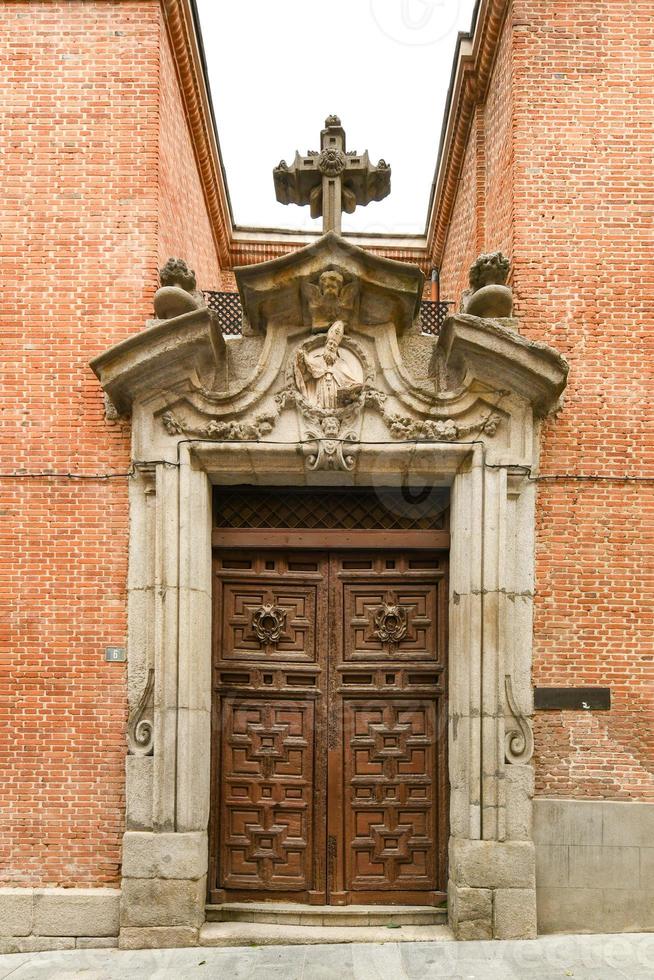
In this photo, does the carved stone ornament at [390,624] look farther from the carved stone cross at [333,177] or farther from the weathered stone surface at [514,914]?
the carved stone cross at [333,177]

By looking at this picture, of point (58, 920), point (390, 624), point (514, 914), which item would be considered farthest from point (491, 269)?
point (58, 920)

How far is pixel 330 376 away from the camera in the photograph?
697 centimetres

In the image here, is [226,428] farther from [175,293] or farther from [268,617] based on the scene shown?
[268,617]

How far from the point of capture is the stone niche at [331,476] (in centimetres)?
652

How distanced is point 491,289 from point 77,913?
589 centimetres

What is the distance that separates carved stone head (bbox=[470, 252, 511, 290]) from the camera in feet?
23.0

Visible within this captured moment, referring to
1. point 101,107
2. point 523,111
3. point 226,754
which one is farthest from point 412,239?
point 226,754

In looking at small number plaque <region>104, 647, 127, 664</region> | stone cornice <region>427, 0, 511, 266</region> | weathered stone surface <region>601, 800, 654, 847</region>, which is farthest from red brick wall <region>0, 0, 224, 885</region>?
weathered stone surface <region>601, 800, 654, 847</region>

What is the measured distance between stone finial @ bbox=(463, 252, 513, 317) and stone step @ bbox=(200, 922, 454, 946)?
492 cm

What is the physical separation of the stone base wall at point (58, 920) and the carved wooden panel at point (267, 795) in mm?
975

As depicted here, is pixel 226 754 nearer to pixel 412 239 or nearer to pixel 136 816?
pixel 136 816

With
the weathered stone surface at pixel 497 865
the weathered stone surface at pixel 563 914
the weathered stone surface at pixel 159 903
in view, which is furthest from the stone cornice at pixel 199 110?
the weathered stone surface at pixel 563 914

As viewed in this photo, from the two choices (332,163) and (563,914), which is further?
(332,163)

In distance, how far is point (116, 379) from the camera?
675cm
